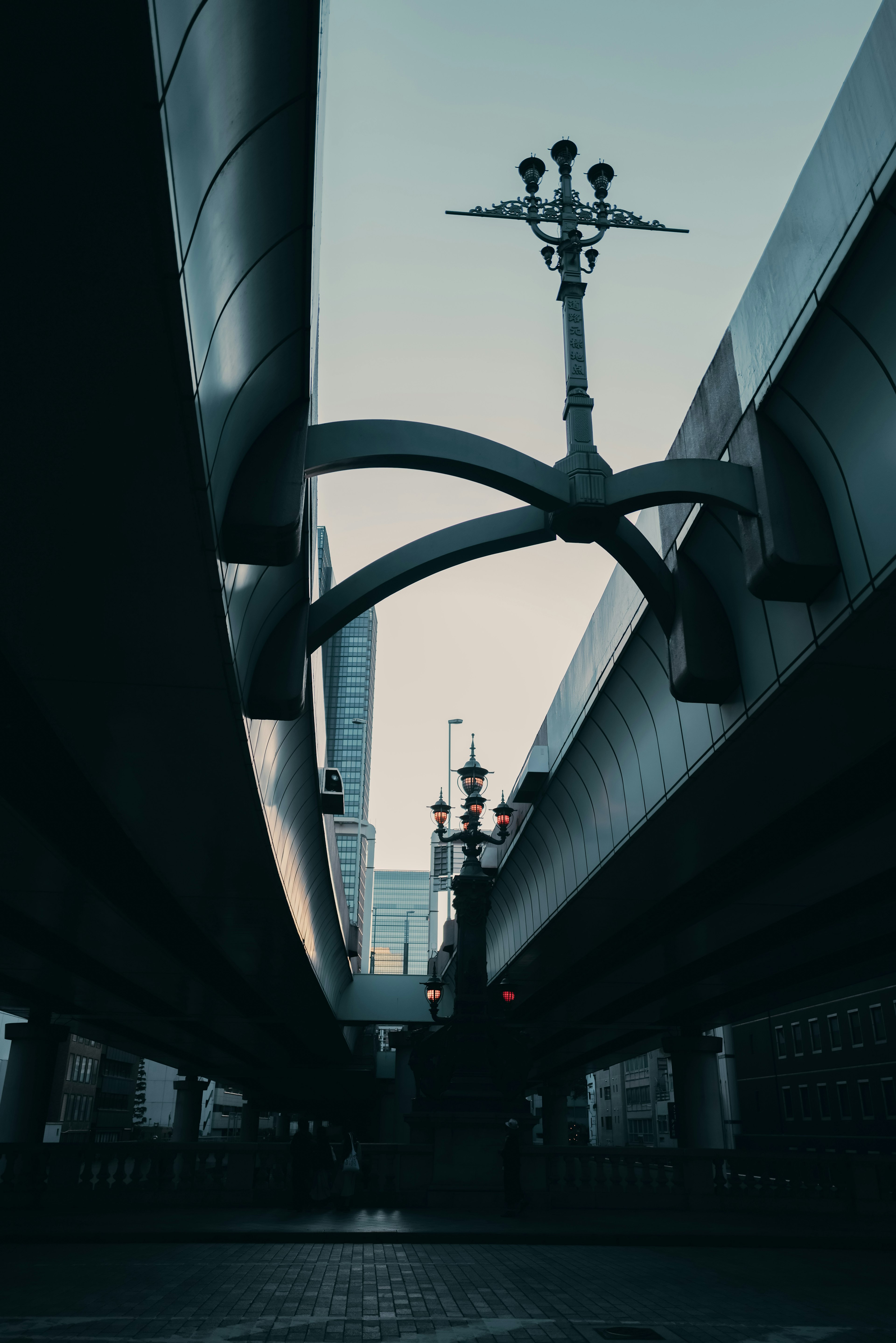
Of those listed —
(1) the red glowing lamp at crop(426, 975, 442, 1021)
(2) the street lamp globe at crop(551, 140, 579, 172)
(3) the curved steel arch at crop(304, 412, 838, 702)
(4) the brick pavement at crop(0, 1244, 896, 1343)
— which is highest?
(2) the street lamp globe at crop(551, 140, 579, 172)

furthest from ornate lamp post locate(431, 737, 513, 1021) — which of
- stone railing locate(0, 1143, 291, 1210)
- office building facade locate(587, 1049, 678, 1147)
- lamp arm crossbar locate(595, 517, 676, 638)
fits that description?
office building facade locate(587, 1049, 678, 1147)

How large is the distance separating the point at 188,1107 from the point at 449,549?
50503 mm

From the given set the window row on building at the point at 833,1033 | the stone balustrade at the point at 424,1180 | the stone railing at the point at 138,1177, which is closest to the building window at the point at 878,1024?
the window row on building at the point at 833,1033

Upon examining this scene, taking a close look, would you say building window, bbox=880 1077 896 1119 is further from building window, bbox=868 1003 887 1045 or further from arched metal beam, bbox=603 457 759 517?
arched metal beam, bbox=603 457 759 517

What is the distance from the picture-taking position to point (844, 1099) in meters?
49.2

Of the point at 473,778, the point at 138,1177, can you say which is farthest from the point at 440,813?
the point at 138,1177

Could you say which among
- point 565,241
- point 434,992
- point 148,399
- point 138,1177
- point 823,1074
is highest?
point 565,241

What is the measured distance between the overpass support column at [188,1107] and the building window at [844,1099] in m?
32.6

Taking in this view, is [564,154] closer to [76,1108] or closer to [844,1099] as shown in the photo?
[844,1099]

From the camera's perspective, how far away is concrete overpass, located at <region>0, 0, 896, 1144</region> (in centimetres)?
434

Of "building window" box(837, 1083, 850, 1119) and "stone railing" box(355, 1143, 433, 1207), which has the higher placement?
"building window" box(837, 1083, 850, 1119)

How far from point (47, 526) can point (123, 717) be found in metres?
3.24

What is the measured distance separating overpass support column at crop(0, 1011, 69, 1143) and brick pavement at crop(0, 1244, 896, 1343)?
17.0m

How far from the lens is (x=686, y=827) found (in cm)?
1330
